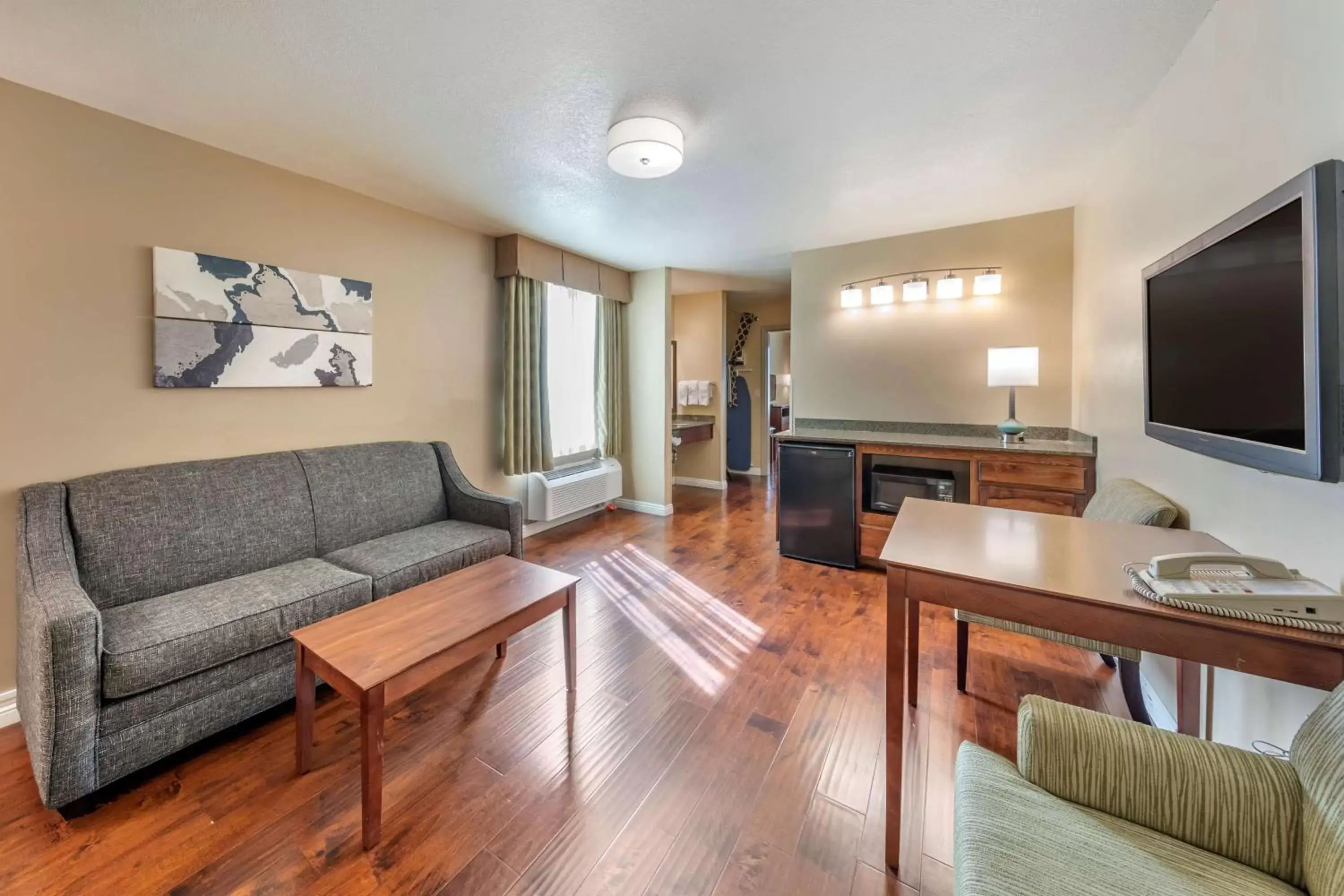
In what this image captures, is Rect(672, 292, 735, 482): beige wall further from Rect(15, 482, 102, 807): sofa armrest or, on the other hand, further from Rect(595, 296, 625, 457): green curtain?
Rect(15, 482, 102, 807): sofa armrest

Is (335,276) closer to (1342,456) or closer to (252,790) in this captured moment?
(252,790)

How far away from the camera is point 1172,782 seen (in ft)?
2.91

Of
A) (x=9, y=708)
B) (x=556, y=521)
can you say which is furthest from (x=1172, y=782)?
(x=556, y=521)

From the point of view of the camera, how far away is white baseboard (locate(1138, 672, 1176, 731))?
1709 millimetres

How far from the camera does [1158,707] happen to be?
181cm

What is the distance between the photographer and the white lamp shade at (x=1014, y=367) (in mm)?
2969

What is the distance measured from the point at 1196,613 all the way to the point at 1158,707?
1.31 meters

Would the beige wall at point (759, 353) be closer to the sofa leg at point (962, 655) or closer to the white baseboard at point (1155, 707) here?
the sofa leg at point (962, 655)

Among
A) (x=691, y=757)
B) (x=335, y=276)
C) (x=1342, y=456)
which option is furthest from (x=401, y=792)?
(x=335, y=276)

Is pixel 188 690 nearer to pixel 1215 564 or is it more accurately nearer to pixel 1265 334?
pixel 1215 564

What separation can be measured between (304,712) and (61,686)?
59cm

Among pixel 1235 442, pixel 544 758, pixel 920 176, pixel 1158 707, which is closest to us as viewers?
pixel 1235 442

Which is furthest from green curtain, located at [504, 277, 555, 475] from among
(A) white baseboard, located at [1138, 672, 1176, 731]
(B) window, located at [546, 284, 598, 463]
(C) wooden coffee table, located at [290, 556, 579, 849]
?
(A) white baseboard, located at [1138, 672, 1176, 731]

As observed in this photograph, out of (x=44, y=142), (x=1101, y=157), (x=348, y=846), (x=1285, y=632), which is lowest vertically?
(x=348, y=846)
